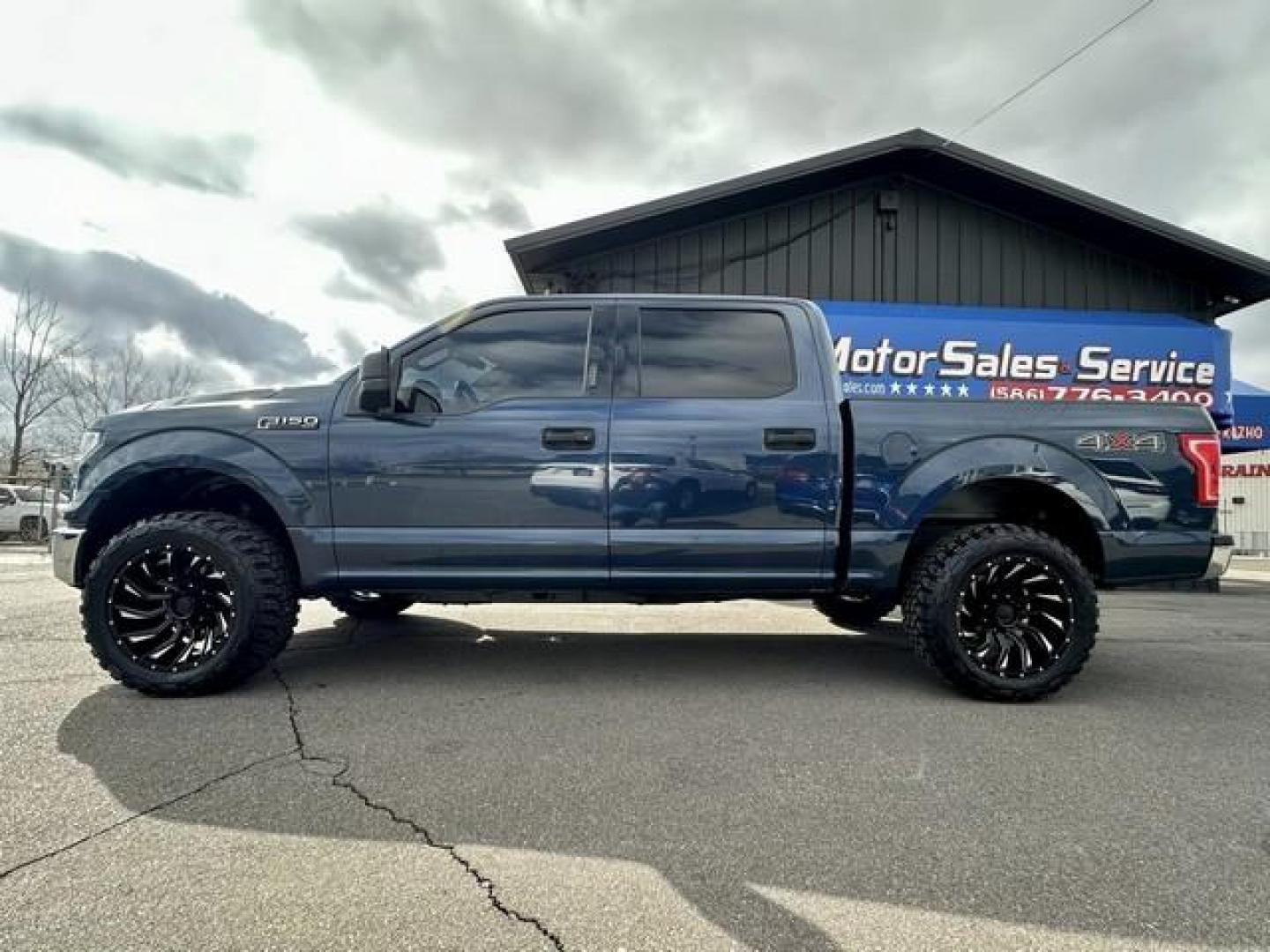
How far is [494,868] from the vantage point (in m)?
1.94

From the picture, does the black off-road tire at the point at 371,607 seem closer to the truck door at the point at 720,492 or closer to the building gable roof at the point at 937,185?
the truck door at the point at 720,492

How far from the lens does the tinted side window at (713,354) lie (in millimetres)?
3699

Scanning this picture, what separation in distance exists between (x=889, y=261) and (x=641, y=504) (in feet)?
27.3

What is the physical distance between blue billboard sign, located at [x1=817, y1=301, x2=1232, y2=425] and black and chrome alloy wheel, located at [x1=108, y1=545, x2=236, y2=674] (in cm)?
757

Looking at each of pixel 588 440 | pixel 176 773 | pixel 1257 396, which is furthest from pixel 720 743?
pixel 1257 396

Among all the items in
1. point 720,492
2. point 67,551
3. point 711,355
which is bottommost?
point 67,551

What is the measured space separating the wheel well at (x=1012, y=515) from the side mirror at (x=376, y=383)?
2787mm

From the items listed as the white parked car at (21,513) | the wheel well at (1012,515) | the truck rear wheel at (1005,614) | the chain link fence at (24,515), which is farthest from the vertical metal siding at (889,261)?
the white parked car at (21,513)

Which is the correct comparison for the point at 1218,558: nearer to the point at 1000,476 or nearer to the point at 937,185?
the point at 1000,476

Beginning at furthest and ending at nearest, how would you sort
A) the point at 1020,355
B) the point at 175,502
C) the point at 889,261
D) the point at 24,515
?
1. the point at 24,515
2. the point at 889,261
3. the point at 1020,355
4. the point at 175,502

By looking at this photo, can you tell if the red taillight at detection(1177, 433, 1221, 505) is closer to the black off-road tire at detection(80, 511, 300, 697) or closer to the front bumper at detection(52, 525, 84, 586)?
the black off-road tire at detection(80, 511, 300, 697)

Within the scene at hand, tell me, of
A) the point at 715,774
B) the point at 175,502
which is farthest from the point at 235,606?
the point at 715,774

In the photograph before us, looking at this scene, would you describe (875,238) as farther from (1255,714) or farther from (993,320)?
(1255,714)

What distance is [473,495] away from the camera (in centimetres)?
355
